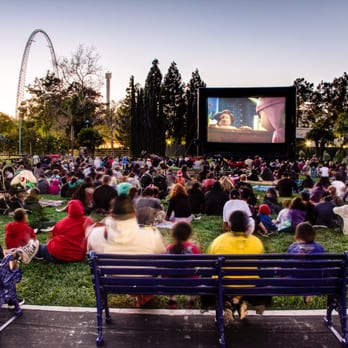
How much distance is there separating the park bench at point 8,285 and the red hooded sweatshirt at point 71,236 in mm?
1653

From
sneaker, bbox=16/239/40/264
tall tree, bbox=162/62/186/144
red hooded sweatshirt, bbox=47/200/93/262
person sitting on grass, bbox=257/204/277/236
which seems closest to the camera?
sneaker, bbox=16/239/40/264

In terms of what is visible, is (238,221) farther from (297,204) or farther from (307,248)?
(297,204)

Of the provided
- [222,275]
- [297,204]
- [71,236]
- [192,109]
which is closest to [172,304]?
[222,275]

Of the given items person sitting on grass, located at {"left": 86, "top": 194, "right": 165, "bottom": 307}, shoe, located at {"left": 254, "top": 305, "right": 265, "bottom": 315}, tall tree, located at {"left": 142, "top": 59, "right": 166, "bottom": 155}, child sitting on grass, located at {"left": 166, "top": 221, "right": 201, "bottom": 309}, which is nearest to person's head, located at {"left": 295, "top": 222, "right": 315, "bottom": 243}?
shoe, located at {"left": 254, "top": 305, "right": 265, "bottom": 315}

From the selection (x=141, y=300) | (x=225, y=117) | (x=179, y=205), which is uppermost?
(x=225, y=117)

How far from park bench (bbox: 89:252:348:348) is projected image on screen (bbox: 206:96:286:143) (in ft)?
76.8

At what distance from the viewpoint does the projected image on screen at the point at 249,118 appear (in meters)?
26.4

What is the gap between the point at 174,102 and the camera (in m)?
50.2

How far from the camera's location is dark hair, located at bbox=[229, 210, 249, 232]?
387 centimetres

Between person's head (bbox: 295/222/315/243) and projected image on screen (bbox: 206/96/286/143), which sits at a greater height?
projected image on screen (bbox: 206/96/286/143)

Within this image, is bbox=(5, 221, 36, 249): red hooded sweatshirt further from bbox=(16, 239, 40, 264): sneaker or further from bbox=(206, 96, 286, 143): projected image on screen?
bbox=(206, 96, 286, 143): projected image on screen

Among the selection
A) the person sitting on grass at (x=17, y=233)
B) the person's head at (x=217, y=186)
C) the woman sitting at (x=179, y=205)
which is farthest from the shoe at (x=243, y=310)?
the person's head at (x=217, y=186)

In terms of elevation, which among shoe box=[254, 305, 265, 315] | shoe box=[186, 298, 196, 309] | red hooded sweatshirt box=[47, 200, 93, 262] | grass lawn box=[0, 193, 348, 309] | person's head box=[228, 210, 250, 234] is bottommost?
grass lawn box=[0, 193, 348, 309]

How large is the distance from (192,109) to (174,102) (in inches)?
211
